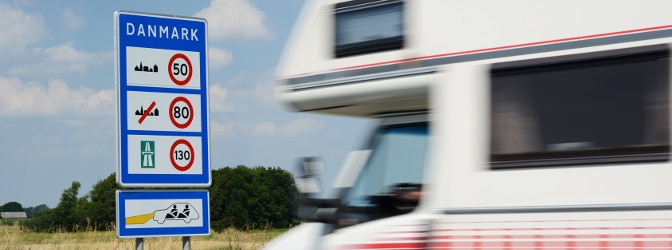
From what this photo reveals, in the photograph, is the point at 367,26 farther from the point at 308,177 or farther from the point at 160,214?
the point at 160,214

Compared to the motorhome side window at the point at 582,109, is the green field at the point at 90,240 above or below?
below

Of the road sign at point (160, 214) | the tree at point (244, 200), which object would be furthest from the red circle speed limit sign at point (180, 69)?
the tree at point (244, 200)

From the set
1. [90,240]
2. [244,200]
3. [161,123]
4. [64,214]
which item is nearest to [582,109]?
[161,123]

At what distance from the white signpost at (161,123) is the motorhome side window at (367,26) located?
4.33 m

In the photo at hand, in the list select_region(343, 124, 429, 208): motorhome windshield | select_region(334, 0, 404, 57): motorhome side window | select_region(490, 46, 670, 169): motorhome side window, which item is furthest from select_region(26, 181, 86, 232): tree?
select_region(490, 46, 670, 169): motorhome side window

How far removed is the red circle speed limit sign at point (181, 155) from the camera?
34.0 ft

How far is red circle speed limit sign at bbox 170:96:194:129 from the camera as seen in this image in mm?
10375

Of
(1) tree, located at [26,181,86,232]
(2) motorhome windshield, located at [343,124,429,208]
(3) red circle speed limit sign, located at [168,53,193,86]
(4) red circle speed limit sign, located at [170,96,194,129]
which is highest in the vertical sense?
(3) red circle speed limit sign, located at [168,53,193,86]

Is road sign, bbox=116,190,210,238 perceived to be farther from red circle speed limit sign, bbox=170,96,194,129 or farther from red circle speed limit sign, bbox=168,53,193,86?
red circle speed limit sign, bbox=168,53,193,86

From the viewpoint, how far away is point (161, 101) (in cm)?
1032

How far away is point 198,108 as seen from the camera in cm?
1055

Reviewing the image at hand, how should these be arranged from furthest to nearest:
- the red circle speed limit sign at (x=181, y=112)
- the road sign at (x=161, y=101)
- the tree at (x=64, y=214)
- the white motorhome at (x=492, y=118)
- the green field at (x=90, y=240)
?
1. the tree at (x=64, y=214)
2. the green field at (x=90, y=240)
3. the red circle speed limit sign at (x=181, y=112)
4. the road sign at (x=161, y=101)
5. the white motorhome at (x=492, y=118)

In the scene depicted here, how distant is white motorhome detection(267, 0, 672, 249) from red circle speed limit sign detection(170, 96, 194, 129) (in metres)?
4.15

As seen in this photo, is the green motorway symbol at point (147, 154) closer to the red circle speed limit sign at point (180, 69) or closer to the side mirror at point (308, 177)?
the red circle speed limit sign at point (180, 69)
